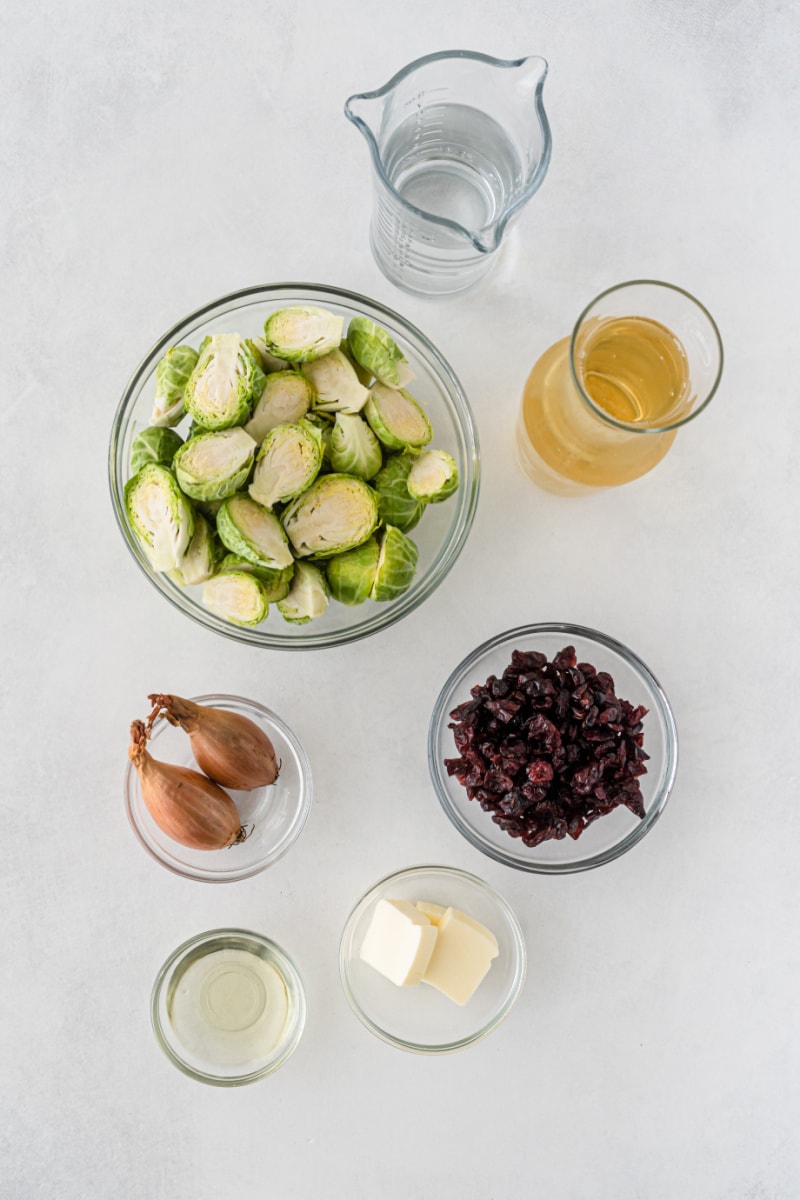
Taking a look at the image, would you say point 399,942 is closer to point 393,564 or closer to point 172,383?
point 393,564

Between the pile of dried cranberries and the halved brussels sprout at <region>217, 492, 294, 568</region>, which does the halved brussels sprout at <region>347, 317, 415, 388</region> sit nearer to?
the halved brussels sprout at <region>217, 492, 294, 568</region>

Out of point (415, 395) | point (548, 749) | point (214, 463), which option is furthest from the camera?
point (415, 395)

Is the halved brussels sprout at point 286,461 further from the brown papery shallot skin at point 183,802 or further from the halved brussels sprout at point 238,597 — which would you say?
the brown papery shallot skin at point 183,802

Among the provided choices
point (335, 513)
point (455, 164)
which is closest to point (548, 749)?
point (335, 513)

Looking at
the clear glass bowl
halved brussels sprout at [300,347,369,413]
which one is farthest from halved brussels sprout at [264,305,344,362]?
the clear glass bowl

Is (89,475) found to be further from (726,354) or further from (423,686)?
(726,354)

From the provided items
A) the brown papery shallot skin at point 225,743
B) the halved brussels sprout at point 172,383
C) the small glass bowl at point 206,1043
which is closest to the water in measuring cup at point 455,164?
the halved brussels sprout at point 172,383
